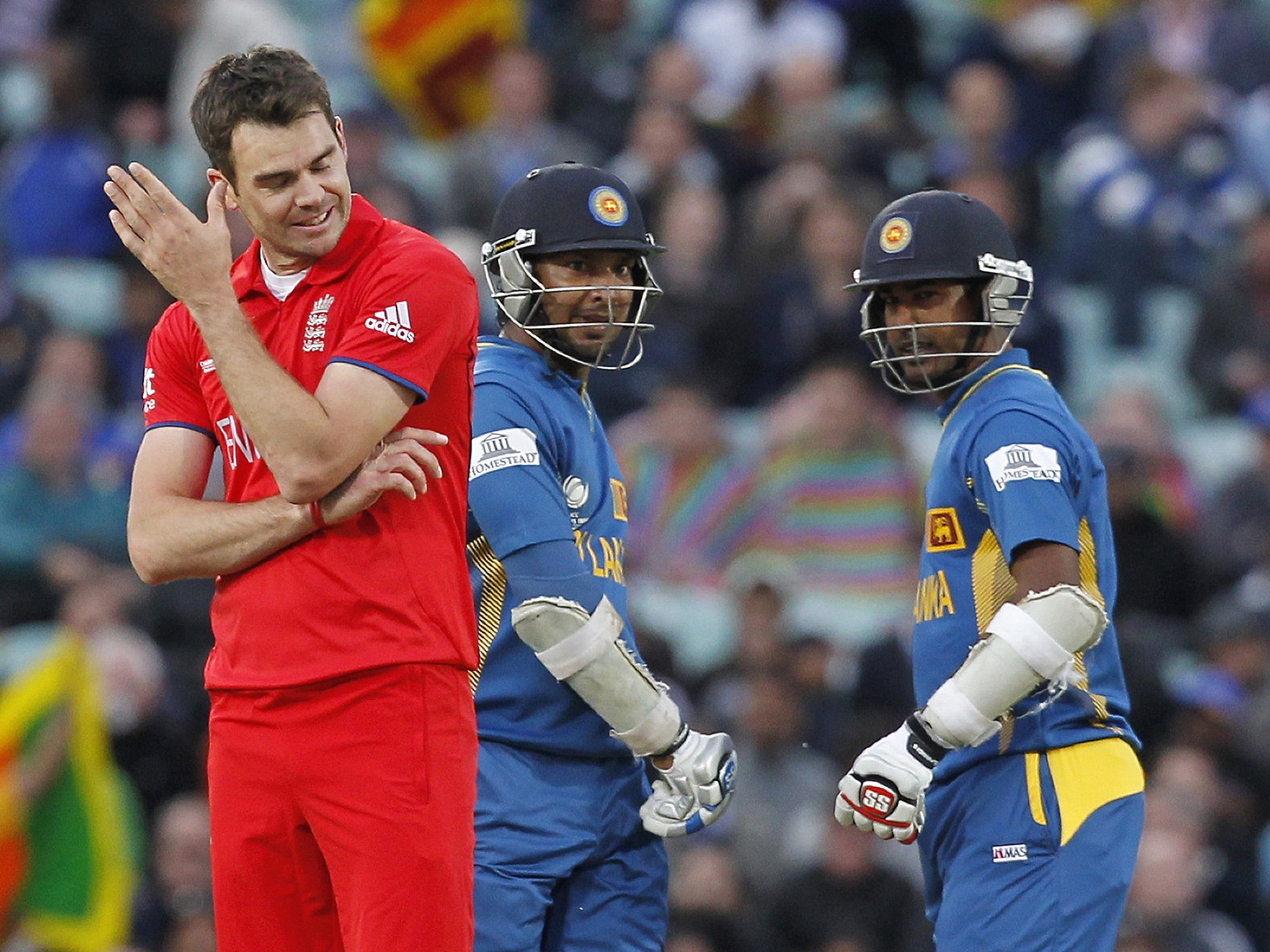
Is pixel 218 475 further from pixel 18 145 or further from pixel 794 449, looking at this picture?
pixel 18 145

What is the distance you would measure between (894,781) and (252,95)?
88.9 inches

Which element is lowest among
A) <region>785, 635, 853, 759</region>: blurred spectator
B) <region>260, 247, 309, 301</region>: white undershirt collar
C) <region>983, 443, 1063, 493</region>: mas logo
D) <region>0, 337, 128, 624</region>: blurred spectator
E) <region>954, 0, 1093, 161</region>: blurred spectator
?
<region>785, 635, 853, 759</region>: blurred spectator

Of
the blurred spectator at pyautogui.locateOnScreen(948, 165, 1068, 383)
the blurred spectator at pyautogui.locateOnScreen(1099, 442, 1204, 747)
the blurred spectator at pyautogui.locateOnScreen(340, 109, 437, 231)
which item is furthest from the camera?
the blurred spectator at pyautogui.locateOnScreen(340, 109, 437, 231)

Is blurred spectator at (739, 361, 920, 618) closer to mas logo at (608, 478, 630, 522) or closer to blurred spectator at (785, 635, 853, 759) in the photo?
blurred spectator at (785, 635, 853, 759)

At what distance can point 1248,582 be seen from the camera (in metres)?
9.70

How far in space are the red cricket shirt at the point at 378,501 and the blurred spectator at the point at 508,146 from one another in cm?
708

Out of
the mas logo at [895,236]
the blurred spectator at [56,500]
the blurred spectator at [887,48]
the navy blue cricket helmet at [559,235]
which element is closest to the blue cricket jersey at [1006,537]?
the mas logo at [895,236]

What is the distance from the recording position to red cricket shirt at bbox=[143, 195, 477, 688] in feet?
14.4

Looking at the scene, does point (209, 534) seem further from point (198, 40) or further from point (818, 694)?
→ point (198, 40)

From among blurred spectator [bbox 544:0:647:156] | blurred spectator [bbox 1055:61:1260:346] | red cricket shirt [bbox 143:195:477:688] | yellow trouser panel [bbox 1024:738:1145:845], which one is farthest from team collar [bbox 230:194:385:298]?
blurred spectator [bbox 544:0:647:156]

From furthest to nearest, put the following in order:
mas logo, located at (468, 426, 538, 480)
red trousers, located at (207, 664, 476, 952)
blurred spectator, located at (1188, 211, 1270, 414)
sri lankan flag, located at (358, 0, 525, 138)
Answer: sri lankan flag, located at (358, 0, 525, 138) → blurred spectator, located at (1188, 211, 1270, 414) → mas logo, located at (468, 426, 538, 480) → red trousers, located at (207, 664, 476, 952)

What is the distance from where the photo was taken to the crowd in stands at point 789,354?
8.95 m

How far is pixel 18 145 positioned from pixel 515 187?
Answer: 737 centimetres

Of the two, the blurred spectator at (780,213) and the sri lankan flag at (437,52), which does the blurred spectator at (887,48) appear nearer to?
the blurred spectator at (780,213)
